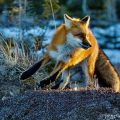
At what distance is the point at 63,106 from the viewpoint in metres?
7.79

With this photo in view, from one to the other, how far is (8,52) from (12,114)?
3.75 meters

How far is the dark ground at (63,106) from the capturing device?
7.46 meters

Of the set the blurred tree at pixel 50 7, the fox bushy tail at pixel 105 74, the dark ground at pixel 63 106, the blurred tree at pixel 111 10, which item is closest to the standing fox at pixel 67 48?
the fox bushy tail at pixel 105 74

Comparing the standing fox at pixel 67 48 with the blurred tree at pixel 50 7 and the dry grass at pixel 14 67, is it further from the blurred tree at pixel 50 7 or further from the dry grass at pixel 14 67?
the blurred tree at pixel 50 7

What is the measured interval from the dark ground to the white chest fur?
1097 mm

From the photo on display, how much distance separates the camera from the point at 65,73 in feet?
33.6

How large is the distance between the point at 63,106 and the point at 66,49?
1975 millimetres

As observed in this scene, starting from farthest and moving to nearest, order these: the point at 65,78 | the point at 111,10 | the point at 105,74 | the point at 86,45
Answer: the point at 111,10, the point at 105,74, the point at 65,78, the point at 86,45

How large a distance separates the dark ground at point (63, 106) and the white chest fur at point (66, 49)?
1097mm

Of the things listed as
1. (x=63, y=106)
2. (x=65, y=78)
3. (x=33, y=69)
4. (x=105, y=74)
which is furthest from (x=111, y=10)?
(x=63, y=106)

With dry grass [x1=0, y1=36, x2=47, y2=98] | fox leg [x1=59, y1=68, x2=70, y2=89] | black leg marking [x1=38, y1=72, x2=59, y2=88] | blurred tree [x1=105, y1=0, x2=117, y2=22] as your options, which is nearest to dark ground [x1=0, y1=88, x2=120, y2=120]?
black leg marking [x1=38, y1=72, x2=59, y2=88]

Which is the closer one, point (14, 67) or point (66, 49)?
point (66, 49)

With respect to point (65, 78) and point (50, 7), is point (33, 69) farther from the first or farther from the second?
point (50, 7)

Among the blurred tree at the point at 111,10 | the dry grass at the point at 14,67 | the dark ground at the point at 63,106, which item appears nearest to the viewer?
the dark ground at the point at 63,106
